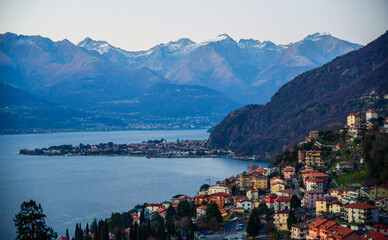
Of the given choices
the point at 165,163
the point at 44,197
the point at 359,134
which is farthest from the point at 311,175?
the point at 165,163

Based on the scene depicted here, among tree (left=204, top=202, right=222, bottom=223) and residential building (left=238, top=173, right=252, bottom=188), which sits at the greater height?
residential building (left=238, top=173, right=252, bottom=188)

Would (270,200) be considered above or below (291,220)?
above

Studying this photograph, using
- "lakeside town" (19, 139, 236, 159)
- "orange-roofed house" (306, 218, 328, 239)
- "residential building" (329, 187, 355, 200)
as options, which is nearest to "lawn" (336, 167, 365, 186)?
"residential building" (329, 187, 355, 200)

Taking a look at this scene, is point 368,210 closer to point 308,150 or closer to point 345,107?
point 308,150

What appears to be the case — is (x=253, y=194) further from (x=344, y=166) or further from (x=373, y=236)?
(x=373, y=236)

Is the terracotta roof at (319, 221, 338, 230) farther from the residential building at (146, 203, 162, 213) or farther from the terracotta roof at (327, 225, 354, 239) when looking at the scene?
the residential building at (146, 203, 162, 213)

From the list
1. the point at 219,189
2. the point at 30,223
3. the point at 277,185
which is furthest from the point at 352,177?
the point at 30,223
